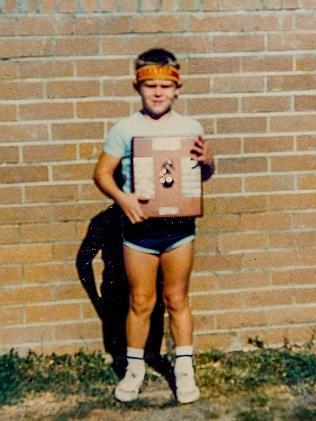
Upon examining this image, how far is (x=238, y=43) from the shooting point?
3506mm

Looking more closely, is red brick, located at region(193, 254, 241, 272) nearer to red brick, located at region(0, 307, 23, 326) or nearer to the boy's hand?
the boy's hand

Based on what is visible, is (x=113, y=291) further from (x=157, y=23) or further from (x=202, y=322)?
(x=157, y=23)

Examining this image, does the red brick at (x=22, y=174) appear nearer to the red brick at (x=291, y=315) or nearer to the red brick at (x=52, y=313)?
the red brick at (x=52, y=313)

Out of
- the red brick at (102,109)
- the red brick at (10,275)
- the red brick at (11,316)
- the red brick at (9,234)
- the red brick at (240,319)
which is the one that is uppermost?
the red brick at (102,109)

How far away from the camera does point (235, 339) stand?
383 centimetres

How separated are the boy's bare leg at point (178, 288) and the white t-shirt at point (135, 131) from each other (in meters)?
0.41

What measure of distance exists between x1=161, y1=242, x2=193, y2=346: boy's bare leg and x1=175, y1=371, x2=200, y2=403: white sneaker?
0.53 feet

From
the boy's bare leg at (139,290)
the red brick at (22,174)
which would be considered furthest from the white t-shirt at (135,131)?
the red brick at (22,174)

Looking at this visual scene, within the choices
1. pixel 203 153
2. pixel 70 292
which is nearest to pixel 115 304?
pixel 70 292

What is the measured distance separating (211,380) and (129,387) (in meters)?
0.48

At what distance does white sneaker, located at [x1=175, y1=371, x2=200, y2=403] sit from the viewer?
3277 millimetres

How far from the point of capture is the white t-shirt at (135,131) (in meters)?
3.09

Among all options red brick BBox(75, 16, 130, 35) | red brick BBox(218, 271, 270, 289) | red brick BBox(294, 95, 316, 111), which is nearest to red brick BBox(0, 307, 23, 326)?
red brick BBox(218, 271, 270, 289)

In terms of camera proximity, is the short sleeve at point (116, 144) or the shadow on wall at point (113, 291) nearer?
the short sleeve at point (116, 144)
